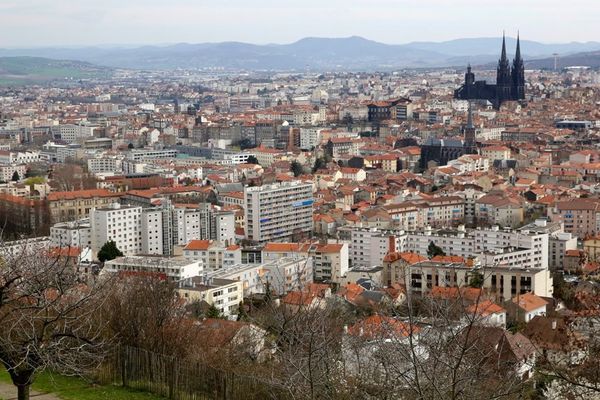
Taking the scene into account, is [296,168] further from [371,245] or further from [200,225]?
[371,245]

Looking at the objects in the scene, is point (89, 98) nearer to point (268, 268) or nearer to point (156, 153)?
point (156, 153)

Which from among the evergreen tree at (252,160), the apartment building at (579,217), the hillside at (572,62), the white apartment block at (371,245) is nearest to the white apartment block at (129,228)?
the white apartment block at (371,245)

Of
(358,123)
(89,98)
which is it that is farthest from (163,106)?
(358,123)

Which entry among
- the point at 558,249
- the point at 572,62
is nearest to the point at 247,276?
the point at 558,249

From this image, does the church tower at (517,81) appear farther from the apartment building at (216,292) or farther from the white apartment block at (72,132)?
the apartment building at (216,292)

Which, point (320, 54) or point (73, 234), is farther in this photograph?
point (320, 54)
